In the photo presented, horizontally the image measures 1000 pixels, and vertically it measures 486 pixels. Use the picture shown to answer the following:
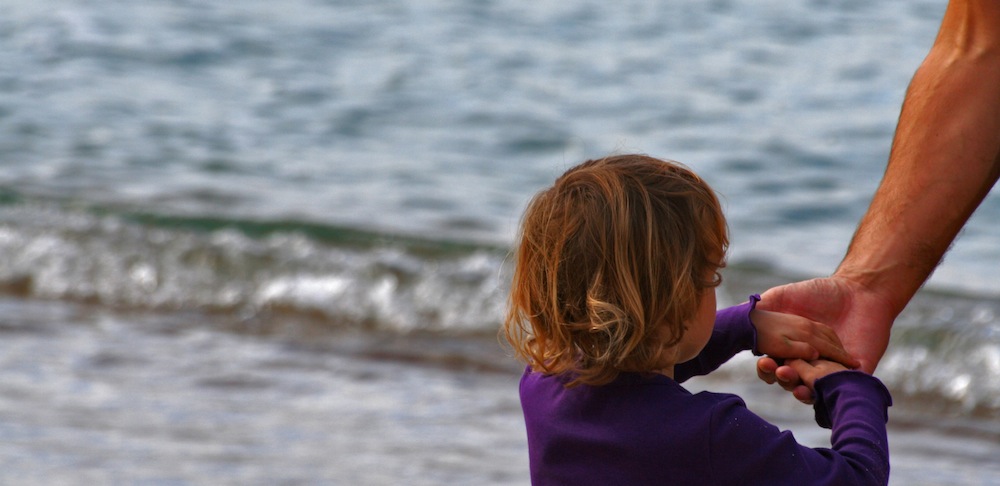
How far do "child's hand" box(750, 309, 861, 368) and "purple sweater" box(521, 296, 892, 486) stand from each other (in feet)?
0.27

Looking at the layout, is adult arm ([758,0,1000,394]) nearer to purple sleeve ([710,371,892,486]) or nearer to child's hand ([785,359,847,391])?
child's hand ([785,359,847,391])

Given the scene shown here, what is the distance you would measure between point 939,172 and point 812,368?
0.55 m

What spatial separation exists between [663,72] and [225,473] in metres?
5.34

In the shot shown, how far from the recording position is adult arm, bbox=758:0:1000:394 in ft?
7.01

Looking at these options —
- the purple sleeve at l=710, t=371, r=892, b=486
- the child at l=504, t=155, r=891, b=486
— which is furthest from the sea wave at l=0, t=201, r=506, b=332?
the purple sleeve at l=710, t=371, r=892, b=486

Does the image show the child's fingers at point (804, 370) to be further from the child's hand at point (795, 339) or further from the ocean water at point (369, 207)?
the ocean water at point (369, 207)

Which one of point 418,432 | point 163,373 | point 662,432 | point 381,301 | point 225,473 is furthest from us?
point 381,301

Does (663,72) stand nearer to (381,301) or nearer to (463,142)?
(463,142)

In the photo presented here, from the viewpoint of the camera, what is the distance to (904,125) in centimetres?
228

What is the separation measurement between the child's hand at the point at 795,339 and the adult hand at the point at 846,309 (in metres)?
0.13

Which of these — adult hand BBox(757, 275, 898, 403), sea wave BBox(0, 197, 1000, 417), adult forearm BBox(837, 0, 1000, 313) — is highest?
adult forearm BBox(837, 0, 1000, 313)

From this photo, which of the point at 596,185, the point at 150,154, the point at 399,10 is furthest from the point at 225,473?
the point at 399,10

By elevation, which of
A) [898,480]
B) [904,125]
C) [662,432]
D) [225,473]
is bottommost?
[898,480]

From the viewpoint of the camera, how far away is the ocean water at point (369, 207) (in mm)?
3660
